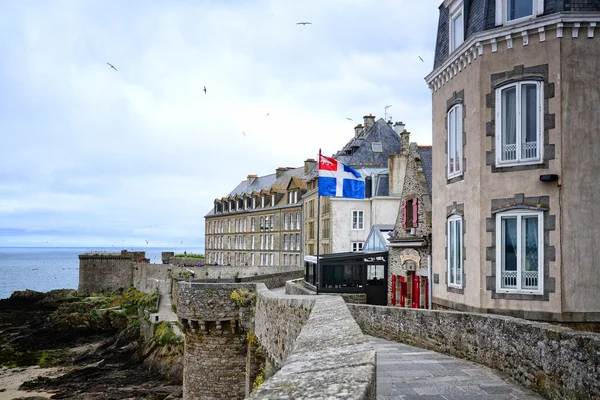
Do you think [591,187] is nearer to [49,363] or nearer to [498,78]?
[498,78]

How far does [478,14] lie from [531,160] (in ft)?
13.0

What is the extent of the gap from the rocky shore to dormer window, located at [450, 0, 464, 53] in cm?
1988

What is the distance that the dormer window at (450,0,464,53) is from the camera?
15.4 meters

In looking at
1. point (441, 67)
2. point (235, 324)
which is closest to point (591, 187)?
point (441, 67)

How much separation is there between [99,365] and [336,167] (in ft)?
74.8

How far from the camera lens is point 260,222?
6388 centimetres

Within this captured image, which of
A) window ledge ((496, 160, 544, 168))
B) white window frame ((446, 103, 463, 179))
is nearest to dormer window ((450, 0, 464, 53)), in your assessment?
white window frame ((446, 103, 463, 179))

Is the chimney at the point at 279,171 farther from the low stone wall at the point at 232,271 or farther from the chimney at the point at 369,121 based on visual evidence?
the low stone wall at the point at 232,271

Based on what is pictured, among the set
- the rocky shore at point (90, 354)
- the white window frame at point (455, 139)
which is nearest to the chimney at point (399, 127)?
the rocky shore at point (90, 354)

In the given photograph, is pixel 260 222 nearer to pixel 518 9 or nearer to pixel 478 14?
pixel 478 14

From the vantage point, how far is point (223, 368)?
19.8 metres

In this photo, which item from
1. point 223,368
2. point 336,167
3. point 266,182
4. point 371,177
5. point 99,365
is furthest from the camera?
point 266,182

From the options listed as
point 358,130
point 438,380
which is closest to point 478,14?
point 438,380

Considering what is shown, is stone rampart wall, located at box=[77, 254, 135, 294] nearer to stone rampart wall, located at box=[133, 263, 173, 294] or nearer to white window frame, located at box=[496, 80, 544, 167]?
stone rampart wall, located at box=[133, 263, 173, 294]
